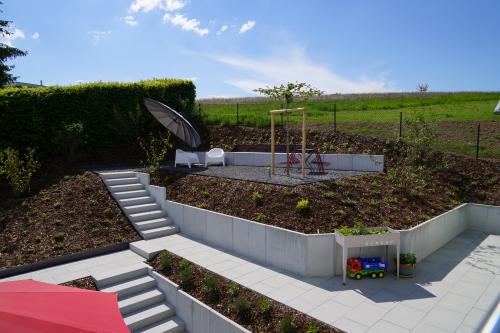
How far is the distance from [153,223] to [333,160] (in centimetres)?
722

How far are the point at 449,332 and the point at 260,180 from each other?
21.2 ft

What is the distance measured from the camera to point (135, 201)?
1122cm

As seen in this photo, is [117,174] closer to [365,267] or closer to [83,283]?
[83,283]

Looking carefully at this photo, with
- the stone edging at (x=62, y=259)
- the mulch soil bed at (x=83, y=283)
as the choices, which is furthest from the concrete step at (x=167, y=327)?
the stone edging at (x=62, y=259)

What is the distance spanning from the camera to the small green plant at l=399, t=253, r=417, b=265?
734cm

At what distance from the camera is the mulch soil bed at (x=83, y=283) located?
23.6 ft

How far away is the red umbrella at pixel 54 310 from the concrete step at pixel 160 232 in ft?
18.2

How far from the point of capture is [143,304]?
7.10 meters

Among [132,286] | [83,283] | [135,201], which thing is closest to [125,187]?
[135,201]

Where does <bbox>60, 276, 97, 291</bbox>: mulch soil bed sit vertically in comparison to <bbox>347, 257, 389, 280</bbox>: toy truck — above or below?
below

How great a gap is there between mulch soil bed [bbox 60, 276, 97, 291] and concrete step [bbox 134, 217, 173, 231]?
2738mm

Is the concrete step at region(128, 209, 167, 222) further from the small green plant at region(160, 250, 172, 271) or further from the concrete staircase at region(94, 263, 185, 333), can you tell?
the small green plant at region(160, 250, 172, 271)

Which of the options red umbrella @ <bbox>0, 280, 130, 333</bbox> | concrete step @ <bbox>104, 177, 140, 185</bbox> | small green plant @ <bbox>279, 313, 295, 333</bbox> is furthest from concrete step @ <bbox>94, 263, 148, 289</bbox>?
concrete step @ <bbox>104, 177, 140, 185</bbox>

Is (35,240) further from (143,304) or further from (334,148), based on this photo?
(334,148)
